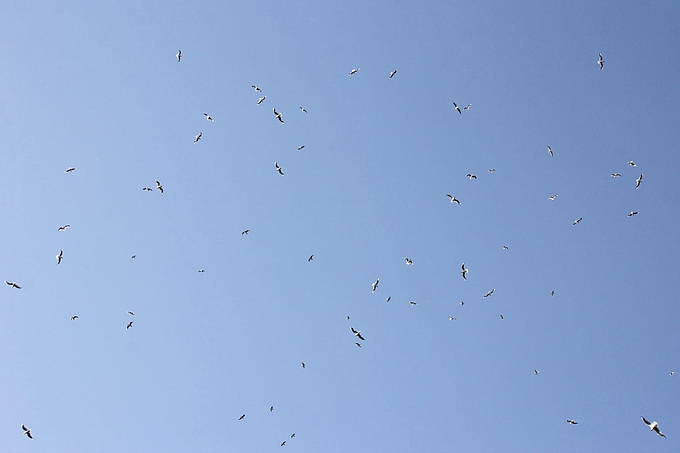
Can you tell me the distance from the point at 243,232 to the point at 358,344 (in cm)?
1289

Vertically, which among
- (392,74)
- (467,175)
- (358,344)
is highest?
(392,74)

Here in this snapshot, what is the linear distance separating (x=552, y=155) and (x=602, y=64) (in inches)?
286

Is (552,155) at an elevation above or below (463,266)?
above

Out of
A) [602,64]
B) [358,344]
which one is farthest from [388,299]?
[602,64]

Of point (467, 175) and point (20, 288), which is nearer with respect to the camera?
point (20, 288)

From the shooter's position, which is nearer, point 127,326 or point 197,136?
point 197,136

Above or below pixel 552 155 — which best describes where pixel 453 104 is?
above

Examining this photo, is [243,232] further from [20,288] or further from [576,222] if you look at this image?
[576,222]

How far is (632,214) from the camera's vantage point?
41.4 metres

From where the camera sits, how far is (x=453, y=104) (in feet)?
136

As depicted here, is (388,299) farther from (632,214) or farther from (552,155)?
(632,214)

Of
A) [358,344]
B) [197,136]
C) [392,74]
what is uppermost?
[392,74]

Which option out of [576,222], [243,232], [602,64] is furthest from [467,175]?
[243,232]

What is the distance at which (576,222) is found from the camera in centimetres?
4262
